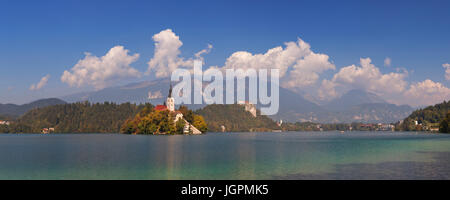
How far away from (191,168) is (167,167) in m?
3.15

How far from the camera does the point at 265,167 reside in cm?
4878
